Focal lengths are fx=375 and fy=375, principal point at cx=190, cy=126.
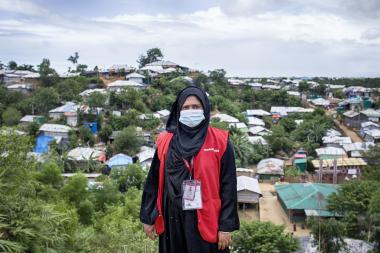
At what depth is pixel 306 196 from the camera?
13719 mm

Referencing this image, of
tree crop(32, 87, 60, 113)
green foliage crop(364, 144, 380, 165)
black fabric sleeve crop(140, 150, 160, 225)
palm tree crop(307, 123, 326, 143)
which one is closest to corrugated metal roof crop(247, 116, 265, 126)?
palm tree crop(307, 123, 326, 143)

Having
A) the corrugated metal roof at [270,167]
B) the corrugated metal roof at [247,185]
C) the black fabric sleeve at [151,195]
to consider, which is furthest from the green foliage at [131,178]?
the black fabric sleeve at [151,195]

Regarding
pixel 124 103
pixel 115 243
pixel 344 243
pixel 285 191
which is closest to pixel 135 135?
pixel 124 103

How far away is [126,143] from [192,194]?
17785 millimetres

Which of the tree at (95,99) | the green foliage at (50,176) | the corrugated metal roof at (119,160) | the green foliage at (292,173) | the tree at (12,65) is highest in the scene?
the tree at (12,65)

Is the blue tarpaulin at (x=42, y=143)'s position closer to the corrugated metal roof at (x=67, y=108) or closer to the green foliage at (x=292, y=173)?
the corrugated metal roof at (x=67, y=108)

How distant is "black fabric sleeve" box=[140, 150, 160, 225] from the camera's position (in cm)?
195

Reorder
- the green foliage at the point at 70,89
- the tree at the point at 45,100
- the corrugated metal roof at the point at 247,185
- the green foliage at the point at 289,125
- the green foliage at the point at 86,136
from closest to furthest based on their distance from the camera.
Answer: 1. the corrugated metal roof at the point at 247,185
2. the green foliage at the point at 86,136
3. the tree at the point at 45,100
4. the green foliage at the point at 70,89
5. the green foliage at the point at 289,125

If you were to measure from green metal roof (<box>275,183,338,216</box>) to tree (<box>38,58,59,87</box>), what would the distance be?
71.3ft

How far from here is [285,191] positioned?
14672mm

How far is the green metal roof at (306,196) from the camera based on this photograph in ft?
43.1

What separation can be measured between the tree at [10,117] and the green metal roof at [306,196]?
1530 centimetres

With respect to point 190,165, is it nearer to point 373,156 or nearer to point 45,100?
point 373,156

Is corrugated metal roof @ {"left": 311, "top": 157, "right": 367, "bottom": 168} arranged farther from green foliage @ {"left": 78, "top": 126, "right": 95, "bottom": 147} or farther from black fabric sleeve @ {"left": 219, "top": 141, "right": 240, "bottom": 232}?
black fabric sleeve @ {"left": 219, "top": 141, "right": 240, "bottom": 232}
